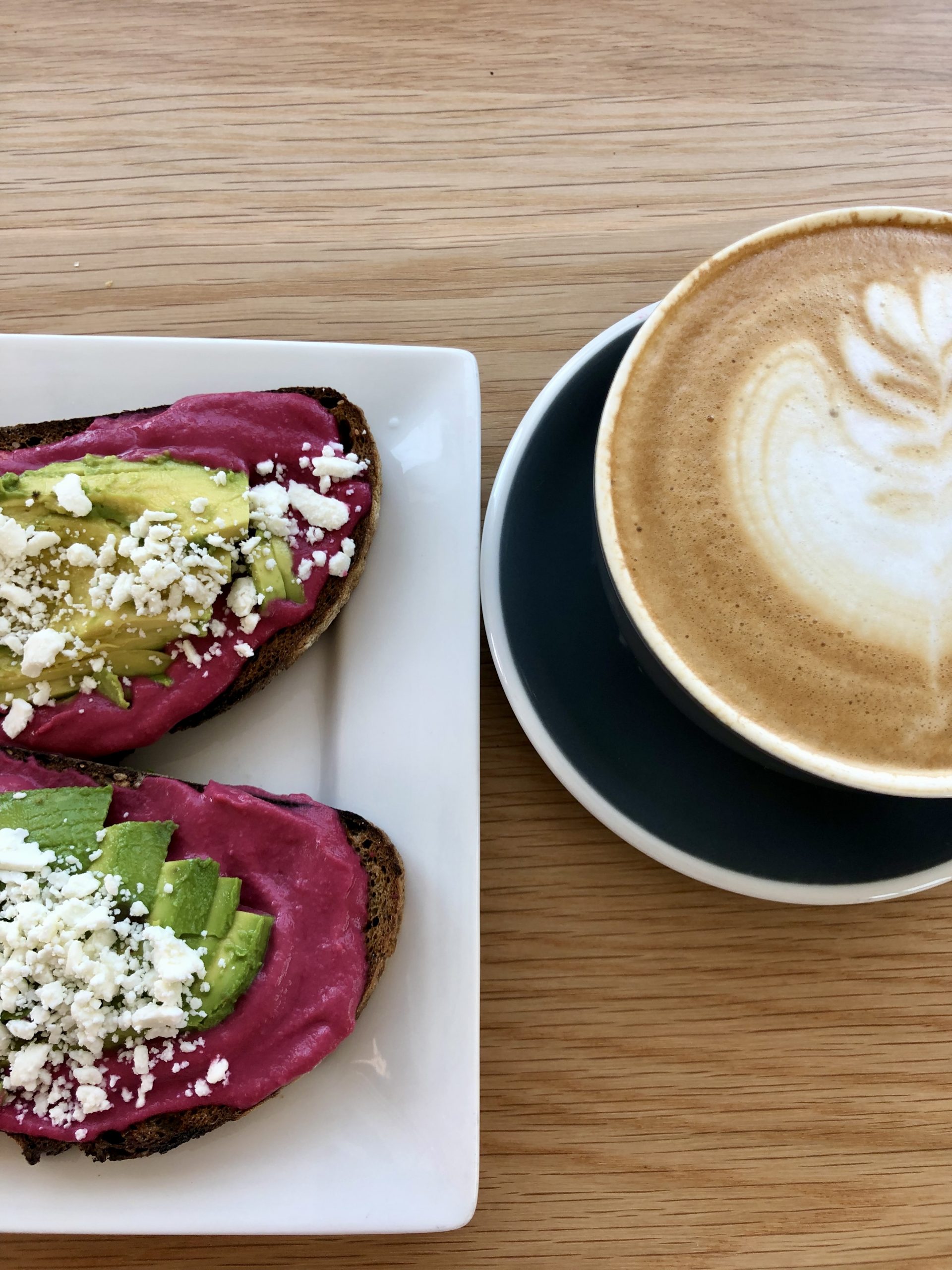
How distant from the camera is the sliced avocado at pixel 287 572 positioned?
136 centimetres

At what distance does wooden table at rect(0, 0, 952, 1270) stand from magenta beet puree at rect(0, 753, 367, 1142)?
315mm

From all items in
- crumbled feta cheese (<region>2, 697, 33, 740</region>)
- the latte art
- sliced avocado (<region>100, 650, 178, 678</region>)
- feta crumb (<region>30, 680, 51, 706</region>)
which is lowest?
crumbled feta cheese (<region>2, 697, 33, 740</region>)

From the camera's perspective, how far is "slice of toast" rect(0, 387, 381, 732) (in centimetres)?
139

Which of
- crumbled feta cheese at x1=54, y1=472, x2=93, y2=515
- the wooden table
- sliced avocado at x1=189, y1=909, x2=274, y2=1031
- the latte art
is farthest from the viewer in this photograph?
the wooden table

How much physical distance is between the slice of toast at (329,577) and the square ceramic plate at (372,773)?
51 mm

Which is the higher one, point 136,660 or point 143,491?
point 143,491

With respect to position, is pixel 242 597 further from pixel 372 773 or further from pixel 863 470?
pixel 863 470

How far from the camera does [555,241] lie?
169cm

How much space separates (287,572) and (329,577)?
71 mm

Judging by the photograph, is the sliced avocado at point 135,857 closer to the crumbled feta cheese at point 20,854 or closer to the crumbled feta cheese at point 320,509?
the crumbled feta cheese at point 20,854

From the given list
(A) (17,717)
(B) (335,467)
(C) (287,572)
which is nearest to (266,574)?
(C) (287,572)

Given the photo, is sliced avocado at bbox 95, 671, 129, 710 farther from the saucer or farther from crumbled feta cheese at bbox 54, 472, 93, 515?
the saucer

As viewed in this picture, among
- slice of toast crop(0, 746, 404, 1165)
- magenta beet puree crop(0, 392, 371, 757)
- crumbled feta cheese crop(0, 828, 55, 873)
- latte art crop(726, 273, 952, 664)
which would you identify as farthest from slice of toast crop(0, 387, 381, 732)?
latte art crop(726, 273, 952, 664)

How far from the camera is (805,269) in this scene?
46.1 inches
